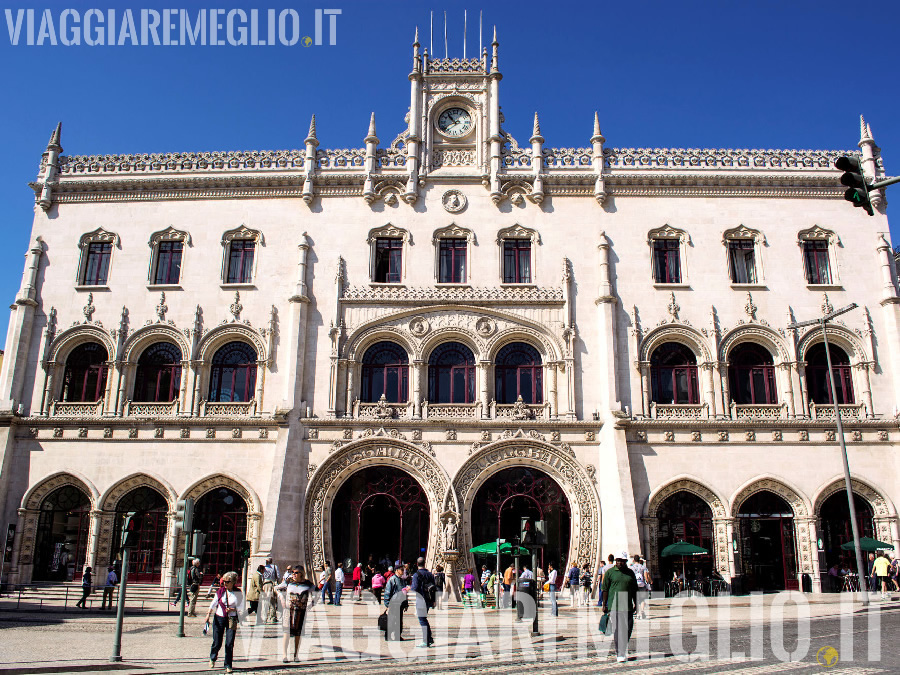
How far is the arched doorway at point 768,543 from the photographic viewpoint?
Answer: 98.3ft

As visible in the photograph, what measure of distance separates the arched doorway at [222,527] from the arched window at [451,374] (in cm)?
904

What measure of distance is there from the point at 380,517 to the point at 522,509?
574 cm

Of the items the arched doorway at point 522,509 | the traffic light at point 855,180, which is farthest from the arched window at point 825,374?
the traffic light at point 855,180

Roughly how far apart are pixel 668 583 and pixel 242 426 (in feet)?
58.6

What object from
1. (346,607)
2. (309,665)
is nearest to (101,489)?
(346,607)

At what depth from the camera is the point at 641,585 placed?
2297cm

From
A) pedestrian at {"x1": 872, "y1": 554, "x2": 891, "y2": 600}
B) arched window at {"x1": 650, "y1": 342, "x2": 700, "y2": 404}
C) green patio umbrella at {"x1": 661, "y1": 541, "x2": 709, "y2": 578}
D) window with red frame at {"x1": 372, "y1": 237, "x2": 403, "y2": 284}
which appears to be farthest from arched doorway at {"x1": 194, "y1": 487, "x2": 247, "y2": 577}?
pedestrian at {"x1": 872, "y1": 554, "x2": 891, "y2": 600}

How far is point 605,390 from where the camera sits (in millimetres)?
31172

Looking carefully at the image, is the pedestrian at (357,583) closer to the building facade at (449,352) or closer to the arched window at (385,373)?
the building facade at (449,352)

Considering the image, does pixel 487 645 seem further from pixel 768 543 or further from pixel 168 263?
pixel 168 263

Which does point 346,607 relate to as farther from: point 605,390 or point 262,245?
point 262,245

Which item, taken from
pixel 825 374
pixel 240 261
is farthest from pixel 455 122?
pixel 825 374

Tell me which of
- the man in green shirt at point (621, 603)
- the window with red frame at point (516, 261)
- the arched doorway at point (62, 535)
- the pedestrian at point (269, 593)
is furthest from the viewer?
the window with red frame at point (516, 261)

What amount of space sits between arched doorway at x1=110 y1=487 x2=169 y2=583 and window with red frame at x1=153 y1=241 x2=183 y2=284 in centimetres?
920
